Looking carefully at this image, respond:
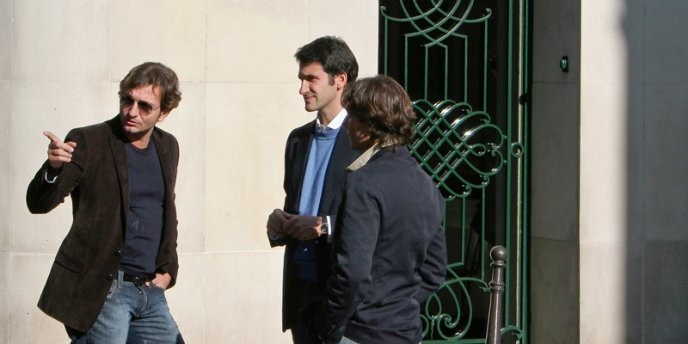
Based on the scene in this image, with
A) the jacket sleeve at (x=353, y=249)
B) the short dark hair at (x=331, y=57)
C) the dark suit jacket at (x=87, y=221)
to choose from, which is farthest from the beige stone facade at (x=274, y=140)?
the jacket sleeve at (x=353, y=249)

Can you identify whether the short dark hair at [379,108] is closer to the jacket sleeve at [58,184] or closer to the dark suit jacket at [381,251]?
the dark suit jacket at [381,251]

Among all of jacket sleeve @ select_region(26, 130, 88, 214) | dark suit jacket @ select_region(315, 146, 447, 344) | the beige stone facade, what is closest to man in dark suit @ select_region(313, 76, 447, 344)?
dark suit jacket @ select_region(315, 146, 447, 344)

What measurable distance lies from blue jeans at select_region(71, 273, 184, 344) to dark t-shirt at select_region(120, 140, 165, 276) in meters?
0.10

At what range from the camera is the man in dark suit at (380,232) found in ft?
14.5

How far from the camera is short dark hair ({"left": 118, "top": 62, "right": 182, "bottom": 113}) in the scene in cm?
555

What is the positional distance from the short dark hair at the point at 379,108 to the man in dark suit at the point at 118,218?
1236 millimetres

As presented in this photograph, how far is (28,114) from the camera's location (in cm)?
778

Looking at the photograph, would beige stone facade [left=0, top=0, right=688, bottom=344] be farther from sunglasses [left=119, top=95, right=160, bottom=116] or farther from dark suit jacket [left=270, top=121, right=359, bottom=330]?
dark suit jacket [left=270, top=121, right=359, bottom=330]

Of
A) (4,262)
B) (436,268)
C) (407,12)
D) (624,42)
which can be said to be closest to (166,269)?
(436,268)

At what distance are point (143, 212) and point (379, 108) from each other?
1393mm

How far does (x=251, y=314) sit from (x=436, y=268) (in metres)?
3.45

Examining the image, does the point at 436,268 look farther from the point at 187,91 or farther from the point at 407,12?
the point at 407,12

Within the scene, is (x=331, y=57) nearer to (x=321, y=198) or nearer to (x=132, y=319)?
(x=321, y=198)

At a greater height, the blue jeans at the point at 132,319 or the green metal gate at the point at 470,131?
the green metal gate at the point at 470,131
